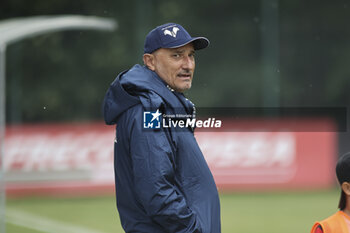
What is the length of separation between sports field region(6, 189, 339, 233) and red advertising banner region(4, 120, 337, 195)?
29cm

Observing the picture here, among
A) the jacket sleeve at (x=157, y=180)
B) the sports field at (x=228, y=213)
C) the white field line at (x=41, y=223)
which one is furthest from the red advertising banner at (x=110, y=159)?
the jacket sleeve at (x=157, y=180)

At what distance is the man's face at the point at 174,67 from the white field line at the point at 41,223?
647 cm

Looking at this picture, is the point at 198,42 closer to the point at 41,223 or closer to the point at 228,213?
the point at 41,223

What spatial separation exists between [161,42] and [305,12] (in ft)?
48.1

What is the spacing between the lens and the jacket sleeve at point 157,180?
260cm

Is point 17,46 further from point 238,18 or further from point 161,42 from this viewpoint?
point 161,42

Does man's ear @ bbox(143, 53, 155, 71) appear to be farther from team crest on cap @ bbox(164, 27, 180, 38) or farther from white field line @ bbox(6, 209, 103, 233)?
white field line @ bbox(6, 209, 103, 233)

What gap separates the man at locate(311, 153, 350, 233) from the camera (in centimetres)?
290

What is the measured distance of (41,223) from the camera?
9.76 metres

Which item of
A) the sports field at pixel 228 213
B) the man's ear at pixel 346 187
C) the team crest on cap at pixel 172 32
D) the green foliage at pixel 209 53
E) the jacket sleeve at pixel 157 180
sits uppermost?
the team crest on cap at pixel 172 32

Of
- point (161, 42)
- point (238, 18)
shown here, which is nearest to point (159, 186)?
point (161, 42)

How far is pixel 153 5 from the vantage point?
16.0 metres

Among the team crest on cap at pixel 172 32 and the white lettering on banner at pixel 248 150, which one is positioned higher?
the team crest on cap at pixel 172 32

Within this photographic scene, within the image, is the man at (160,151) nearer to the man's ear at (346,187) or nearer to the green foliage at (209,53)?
the man's ear at (346,187)
